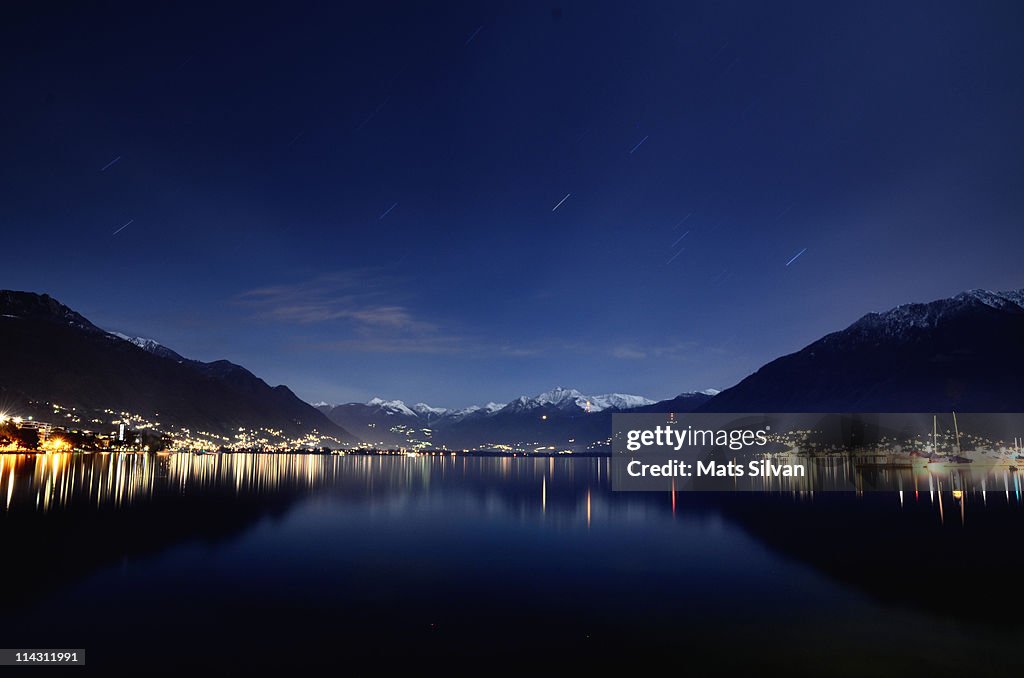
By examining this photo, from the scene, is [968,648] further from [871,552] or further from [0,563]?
[0,563]

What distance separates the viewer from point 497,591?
28.5 meters

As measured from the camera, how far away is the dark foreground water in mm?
19453

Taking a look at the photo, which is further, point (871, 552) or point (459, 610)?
point (871, 552)

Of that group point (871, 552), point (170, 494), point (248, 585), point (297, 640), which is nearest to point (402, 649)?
point (297, 640)

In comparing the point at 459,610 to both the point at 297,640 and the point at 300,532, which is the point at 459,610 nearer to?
the point at 297,640

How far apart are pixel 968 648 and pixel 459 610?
709 inches

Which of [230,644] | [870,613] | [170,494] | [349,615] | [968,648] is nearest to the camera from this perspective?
[230,644]

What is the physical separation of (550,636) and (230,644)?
1040 cm

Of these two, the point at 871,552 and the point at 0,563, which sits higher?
the point at 0,563

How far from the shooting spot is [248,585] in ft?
92.5

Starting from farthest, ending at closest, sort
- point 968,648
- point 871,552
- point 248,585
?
point 871,552, point 248,585, point 968,648

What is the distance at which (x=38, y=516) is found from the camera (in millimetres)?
44906

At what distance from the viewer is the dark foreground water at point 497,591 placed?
63.8 ft

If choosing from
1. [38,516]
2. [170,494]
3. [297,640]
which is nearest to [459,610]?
[297,640]
